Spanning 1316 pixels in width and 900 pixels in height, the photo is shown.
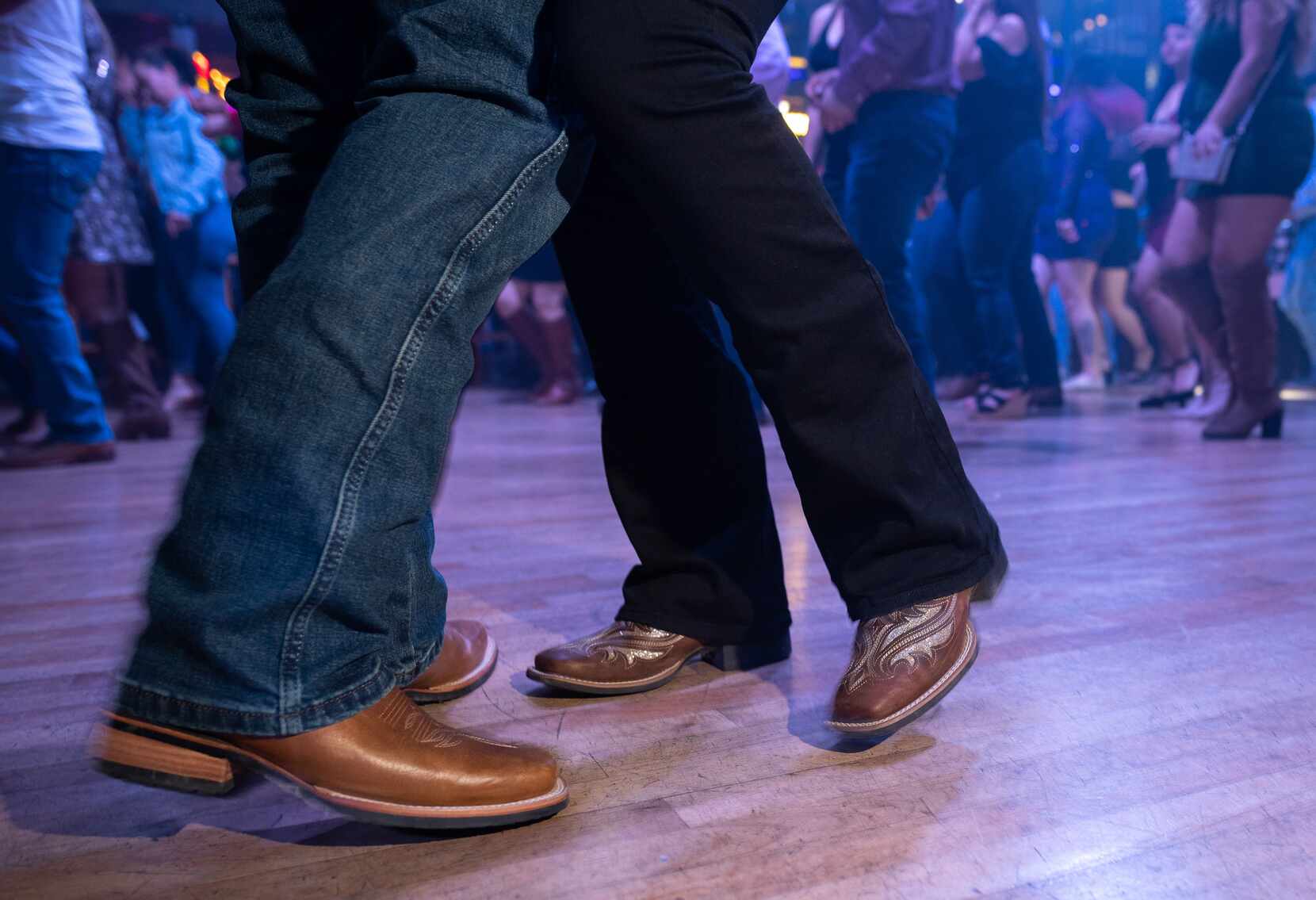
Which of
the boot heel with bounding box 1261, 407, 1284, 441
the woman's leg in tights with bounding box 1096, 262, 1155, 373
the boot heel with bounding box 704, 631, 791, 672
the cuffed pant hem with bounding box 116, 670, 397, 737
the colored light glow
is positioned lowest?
the woman's leg in tights with bounding box 1096, 262, 1155, 373

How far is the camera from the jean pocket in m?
2.85

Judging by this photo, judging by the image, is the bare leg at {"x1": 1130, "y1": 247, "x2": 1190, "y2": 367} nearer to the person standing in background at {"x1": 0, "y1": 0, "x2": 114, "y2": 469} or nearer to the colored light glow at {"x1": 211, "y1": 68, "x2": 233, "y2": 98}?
the person standing in background at {"x1": 0, "y1": 0, "x2": 114, "y2": 469}

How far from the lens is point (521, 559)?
62.4 inches

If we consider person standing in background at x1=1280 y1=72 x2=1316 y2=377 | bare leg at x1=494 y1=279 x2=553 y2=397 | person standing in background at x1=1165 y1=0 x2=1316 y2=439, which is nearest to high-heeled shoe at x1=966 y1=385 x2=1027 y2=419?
person standing in background at x1=1165 y1=0 x2=1316 y2=439

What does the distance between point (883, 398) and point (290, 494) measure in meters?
0.44

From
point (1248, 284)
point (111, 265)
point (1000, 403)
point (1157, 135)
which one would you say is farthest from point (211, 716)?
point (1157, 135)

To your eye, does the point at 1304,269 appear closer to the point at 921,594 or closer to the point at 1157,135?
the point at 1157,135

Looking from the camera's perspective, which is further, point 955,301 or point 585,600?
point 955,301

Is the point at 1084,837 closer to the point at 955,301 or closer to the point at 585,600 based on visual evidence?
the point at 585,600

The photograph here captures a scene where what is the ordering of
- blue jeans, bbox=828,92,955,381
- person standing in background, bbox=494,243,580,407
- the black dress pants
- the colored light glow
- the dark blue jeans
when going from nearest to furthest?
1. the black dress pants
2. blue jeans, bbox=828,92,955,381
3. the dark blue jeans
4. person standing in background, bbox=494,243,580,407
5. the colored light glow

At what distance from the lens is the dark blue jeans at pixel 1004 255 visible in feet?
13.7

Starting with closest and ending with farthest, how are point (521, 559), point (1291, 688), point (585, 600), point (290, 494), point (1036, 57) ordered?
point (290, 494) < point (1291, 688) < point (585, 600) < point (521, 559) < point (1036, 57)

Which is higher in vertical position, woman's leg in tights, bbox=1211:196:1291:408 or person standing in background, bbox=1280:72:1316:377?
woman's leg in tights, bbox=1211:196:1291:408

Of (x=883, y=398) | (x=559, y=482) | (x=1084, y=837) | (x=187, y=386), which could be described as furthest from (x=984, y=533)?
(x=187, y=386)
